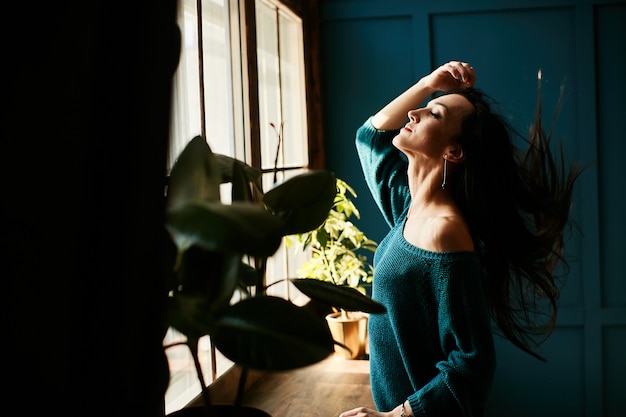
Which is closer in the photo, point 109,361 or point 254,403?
point 109,361

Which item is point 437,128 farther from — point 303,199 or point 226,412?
point 226,412

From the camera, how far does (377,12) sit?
3701 millimetres

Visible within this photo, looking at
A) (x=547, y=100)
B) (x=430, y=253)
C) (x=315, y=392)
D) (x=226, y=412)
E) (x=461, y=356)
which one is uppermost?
(x=547, y=100)

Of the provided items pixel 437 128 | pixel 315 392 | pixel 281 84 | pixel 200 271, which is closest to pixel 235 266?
pixel 200 271

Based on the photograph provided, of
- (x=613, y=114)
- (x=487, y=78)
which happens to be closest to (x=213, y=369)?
(x=487, y=78)

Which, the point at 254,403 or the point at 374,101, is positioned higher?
the point at 374,101

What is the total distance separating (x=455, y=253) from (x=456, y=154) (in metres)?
0.29

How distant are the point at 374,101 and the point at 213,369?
6.90 ft

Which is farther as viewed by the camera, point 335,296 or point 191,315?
point 335,296

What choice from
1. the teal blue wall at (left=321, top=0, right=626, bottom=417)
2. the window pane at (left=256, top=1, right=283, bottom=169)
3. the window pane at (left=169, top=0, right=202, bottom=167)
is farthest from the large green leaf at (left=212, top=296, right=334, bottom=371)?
the teal blue wall at (left=321, top=0, right=626, bottom=417)

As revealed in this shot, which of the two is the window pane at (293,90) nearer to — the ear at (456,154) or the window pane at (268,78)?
the window pane at (268,78)

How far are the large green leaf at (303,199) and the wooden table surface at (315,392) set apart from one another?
116cm

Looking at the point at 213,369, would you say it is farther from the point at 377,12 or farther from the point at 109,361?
the point at 377,12

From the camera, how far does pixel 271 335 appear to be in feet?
2.24
